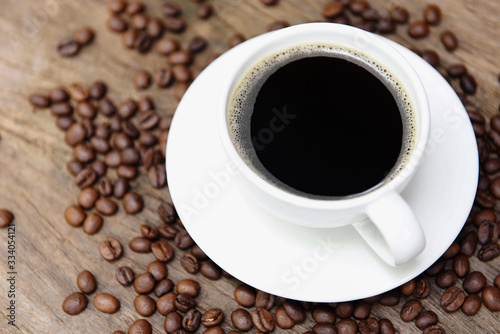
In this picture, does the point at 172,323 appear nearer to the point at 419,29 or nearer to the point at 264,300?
the point at 264,300

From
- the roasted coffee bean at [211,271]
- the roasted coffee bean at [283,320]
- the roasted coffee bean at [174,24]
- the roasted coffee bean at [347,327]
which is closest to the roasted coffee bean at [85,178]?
the roasted coffee bean at [211,271]

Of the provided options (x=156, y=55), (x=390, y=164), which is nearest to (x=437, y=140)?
(x=390, y=164)

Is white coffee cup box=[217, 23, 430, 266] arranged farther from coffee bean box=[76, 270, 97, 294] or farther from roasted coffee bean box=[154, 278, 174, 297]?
coffee bean box=[76, 270, 97, 294]

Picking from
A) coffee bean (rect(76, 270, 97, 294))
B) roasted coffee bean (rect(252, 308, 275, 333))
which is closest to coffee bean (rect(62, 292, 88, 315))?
coffee bean (rect(76, 270, 97, 294))

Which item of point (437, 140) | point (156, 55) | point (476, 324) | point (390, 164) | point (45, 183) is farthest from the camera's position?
point (156, 55)

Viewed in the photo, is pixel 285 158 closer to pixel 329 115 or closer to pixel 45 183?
pixel 329 115

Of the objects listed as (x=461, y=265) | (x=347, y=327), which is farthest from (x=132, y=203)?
(x=461, y=265)

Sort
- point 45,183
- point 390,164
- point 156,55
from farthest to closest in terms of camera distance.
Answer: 1. point 156,55
2. point 45,183
3. point 390,164
